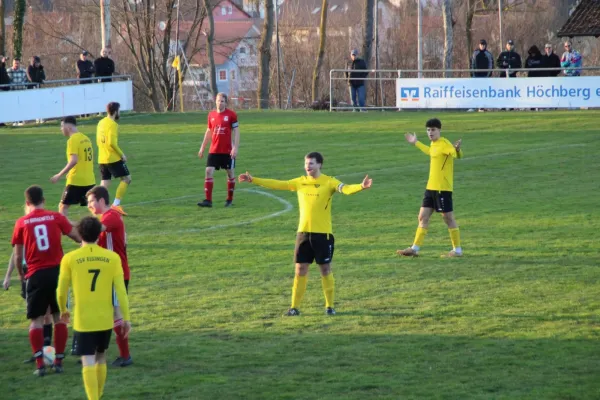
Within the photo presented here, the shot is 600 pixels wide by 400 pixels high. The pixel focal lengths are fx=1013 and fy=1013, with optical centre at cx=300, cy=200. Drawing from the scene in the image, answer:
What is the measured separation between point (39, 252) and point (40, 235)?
0.17 m

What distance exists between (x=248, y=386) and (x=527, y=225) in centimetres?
919

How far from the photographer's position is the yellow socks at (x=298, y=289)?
38.2ft

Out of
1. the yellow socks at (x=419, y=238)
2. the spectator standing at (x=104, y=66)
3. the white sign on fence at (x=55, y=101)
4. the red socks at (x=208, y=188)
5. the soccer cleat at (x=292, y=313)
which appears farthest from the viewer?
the spectator standing at (x=104, y=66)

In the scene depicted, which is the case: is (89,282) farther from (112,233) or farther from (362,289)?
(362,289)

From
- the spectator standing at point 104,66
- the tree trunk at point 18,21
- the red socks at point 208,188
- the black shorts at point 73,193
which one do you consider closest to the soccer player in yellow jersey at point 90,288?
the black shorts at point 73,193

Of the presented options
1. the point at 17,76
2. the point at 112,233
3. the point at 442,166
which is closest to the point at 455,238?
the point at 442,166

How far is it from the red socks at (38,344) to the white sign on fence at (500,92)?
88.0 ft

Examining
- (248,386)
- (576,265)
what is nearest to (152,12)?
(576,265)

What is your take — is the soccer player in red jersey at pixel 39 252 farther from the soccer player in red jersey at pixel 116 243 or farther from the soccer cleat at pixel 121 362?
the soccer cleat at pixel 121 362

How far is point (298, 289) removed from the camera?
1170 cm

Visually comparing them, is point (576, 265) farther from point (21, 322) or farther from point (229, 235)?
point (21, 322)

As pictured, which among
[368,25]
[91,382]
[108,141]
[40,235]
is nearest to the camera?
[91,382]

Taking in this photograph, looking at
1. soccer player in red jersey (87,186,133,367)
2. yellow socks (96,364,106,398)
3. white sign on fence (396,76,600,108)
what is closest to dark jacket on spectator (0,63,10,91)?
white sign on fence (396,76,600,108)

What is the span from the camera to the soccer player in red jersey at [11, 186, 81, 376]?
9531 millimetres
